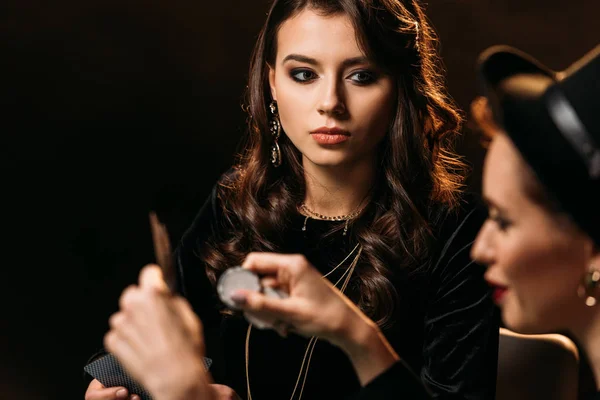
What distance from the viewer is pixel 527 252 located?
109 cm

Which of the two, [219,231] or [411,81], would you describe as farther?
[219,231]


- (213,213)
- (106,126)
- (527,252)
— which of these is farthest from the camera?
(106,126)

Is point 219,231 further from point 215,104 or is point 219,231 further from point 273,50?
point 215,104

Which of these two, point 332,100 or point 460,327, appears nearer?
point 332,100

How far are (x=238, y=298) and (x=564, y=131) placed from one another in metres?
0.47

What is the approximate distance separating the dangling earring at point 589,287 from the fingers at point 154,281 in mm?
572

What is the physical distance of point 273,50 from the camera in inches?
69.6

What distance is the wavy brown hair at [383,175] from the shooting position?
5.47ft

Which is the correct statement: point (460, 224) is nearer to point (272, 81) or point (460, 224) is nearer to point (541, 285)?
point (272, 81)

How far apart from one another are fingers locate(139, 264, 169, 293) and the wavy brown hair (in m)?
0.71

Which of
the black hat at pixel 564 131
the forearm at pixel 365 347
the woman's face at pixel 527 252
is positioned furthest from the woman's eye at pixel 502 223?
the forearm at pixel 365 347

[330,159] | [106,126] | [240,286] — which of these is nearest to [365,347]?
[240,286]

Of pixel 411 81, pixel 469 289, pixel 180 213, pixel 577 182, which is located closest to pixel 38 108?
pixel 180 213

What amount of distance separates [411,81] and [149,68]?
3.48 ft
